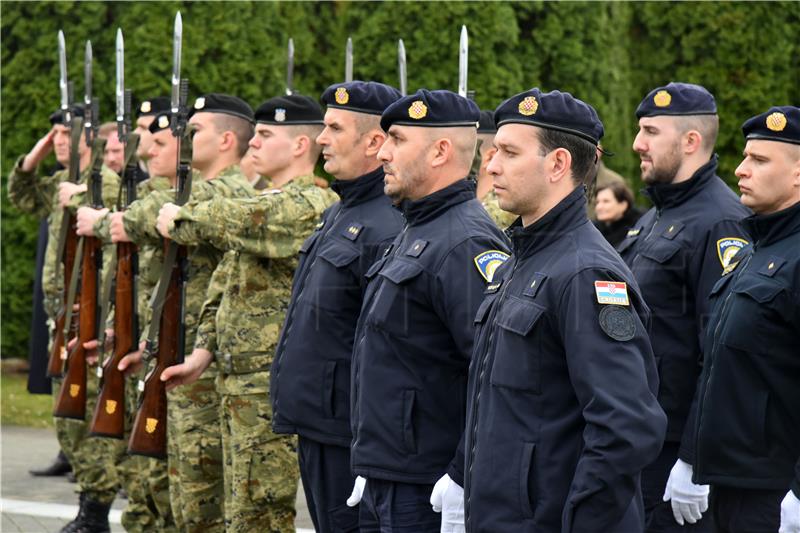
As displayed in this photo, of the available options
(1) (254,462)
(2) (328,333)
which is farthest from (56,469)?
(2) (328,333)

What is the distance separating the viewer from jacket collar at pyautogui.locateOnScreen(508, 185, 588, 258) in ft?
12.6

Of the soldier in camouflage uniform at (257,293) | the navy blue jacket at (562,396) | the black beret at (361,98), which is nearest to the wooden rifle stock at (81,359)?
the soldier in camouflage uniform at (257,293)

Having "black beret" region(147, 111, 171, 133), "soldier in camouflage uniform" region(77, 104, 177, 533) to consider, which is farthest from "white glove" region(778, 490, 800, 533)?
"black beret" region(147, 111, 171, 133)

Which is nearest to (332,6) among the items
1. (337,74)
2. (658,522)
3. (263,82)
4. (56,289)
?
(337,74)

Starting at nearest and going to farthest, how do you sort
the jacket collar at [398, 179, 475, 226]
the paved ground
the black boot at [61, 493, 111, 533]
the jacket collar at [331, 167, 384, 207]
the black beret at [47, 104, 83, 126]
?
the jacket collar at [398, 179, 475, 226]
the jacket collar at [331, 167, 384, 207]
the black boot at [61, 493, 111, 533]
the paved ground
the black beret at [47, 104, 83, 126]

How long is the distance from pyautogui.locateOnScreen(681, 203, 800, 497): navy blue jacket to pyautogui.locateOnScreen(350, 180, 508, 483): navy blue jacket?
80 centimetres

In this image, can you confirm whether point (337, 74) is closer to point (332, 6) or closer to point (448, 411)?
point (332, 6)

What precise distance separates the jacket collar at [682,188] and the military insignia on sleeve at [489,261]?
57.7 inches

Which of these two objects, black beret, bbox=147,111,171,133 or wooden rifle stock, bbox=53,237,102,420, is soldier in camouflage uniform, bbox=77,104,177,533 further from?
Result: wooden rifle stock, bbox=53,237,102,420

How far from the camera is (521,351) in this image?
3715 mm

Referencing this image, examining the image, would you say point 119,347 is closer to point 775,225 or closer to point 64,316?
point 64,316

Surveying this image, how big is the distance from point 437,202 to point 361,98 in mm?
947

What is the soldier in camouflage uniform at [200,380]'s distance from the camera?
6602 mm

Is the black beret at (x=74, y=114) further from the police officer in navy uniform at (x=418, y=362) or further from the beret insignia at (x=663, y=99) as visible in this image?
the police officer in navy uniform at (x=418, y=362)
